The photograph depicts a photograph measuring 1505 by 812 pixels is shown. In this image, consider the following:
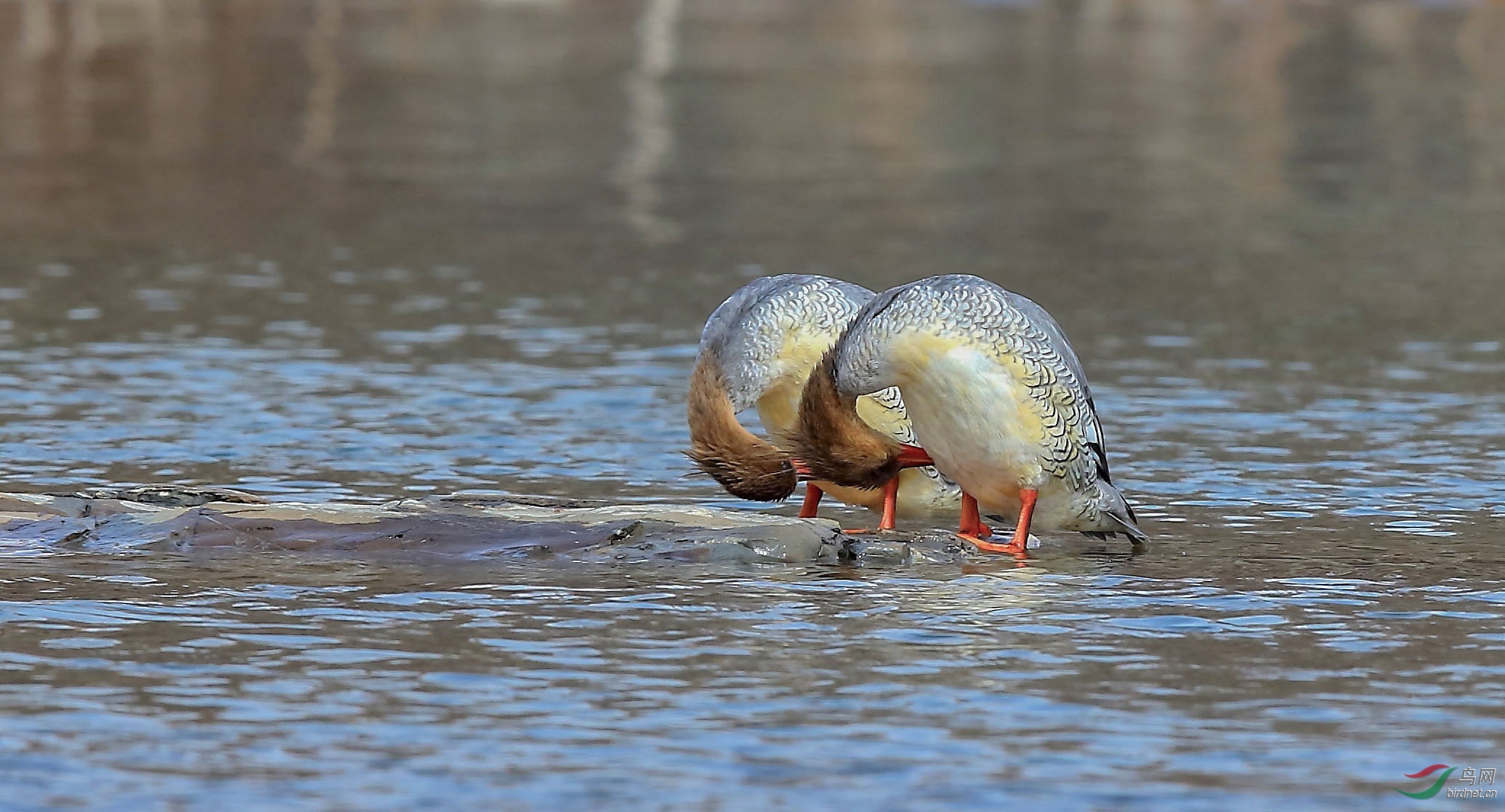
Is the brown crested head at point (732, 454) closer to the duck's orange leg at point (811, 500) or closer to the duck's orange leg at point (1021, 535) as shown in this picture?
the duck's orange leg at point (811, 500)

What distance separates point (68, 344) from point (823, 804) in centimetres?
1125

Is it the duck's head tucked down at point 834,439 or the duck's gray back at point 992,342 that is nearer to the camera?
the duck's gray back at point 992,342

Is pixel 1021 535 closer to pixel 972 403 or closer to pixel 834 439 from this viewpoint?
pixel 972 403

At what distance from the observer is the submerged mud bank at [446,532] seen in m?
10.6

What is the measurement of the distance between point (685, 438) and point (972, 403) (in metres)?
3.84

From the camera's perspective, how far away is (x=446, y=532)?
1072 centimetres

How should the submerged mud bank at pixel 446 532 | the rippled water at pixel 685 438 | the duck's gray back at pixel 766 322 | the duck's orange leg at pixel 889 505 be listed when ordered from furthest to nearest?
the duck's orange leg at pixel 889 505 → the duck's gray back at pixel 766 322 → the submerged mud bank at pixel 446 532 → the rippled water at pixel 685 438

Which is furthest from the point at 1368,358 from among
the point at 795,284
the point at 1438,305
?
the point at 795,284

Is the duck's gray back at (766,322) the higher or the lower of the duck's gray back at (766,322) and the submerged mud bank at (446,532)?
the higher

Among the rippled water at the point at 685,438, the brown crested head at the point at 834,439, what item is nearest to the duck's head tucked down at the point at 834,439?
the brown crested head at the point at 834,439

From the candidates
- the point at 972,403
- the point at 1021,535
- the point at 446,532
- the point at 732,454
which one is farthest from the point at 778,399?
the point at 446,532

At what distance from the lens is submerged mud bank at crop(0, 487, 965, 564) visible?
10.6 meters

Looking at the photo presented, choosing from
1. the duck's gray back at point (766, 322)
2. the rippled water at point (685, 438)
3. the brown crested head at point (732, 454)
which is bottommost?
the rippled water at point (685, 438)

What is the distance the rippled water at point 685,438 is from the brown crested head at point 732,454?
63 cm
